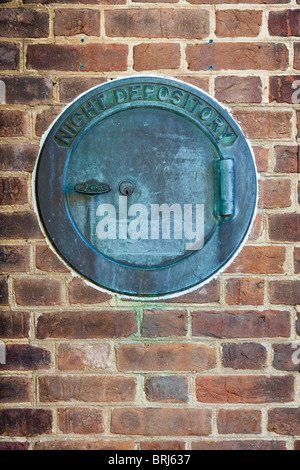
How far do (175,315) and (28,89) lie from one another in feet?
2.76

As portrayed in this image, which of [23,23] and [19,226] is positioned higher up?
[23,23]

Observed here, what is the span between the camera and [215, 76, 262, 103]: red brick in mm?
1278

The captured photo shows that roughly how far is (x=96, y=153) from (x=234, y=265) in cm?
55

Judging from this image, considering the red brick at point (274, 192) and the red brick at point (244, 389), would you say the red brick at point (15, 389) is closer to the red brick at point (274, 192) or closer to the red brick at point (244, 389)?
the red brick at point (244, 389)

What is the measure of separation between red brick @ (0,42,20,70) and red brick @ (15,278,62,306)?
0.67 m

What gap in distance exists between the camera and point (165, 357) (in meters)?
1.28

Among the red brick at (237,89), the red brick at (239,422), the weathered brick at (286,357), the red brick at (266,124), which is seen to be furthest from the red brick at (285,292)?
the red brick at (237,89)

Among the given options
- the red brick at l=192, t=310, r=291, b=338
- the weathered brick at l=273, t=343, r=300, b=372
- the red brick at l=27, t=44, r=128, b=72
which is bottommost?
the weathered brick at l=273, t=343, r=300, b=372

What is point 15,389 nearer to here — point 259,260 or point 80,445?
point 80,445

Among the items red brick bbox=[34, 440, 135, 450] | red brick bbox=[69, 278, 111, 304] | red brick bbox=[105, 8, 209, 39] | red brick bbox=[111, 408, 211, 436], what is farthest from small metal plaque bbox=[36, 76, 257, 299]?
red brick bbox=[34, 440, 135, 450]

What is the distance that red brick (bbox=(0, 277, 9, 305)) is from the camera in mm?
1286

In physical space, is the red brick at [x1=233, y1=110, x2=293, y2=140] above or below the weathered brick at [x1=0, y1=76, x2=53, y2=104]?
below

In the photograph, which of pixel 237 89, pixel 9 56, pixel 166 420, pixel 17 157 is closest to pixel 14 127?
pixel 17 157

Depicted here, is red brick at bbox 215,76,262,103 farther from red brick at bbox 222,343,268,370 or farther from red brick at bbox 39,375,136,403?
→ red brick at bbox 39,375,136,403
